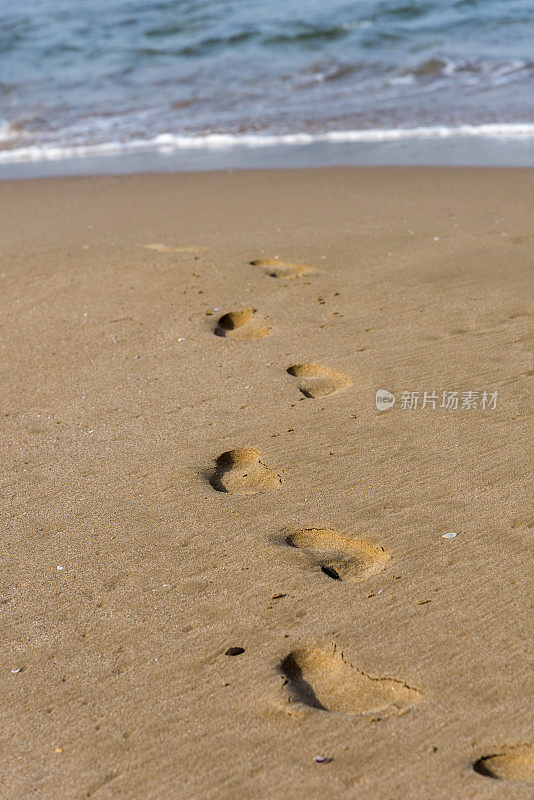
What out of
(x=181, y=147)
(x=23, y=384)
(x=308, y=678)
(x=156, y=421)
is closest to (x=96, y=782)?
(x=308, y=678)

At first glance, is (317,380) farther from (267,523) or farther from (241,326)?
(267,523)

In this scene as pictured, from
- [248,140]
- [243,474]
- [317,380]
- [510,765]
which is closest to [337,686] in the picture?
[510,765]

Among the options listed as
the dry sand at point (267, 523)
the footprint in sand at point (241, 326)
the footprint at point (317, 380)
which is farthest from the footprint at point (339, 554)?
the footprint in sand at point (241, 326)

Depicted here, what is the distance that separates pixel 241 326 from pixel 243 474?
1.33 metres

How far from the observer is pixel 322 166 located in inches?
283

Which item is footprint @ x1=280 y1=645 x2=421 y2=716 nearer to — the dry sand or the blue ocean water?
the dry sand

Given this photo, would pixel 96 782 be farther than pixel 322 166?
No

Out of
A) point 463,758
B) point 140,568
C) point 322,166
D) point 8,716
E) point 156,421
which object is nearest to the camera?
point 463,758

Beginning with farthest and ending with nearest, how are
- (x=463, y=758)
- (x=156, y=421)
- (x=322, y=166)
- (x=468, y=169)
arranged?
(x=322, y=166) < (x=468, y=169) < (x=156, y=421) < (x=463, y=758)

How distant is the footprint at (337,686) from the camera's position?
1789mm

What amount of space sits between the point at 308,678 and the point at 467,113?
28.2 ft

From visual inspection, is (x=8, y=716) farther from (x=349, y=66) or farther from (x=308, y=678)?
(x=349, y=66)

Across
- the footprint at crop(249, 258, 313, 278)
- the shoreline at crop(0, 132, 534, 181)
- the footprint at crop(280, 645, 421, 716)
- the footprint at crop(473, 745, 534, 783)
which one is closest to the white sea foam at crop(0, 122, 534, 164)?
the shoreline at crop(0, 132, 534, 181)

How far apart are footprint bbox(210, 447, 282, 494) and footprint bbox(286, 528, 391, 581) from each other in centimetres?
30
